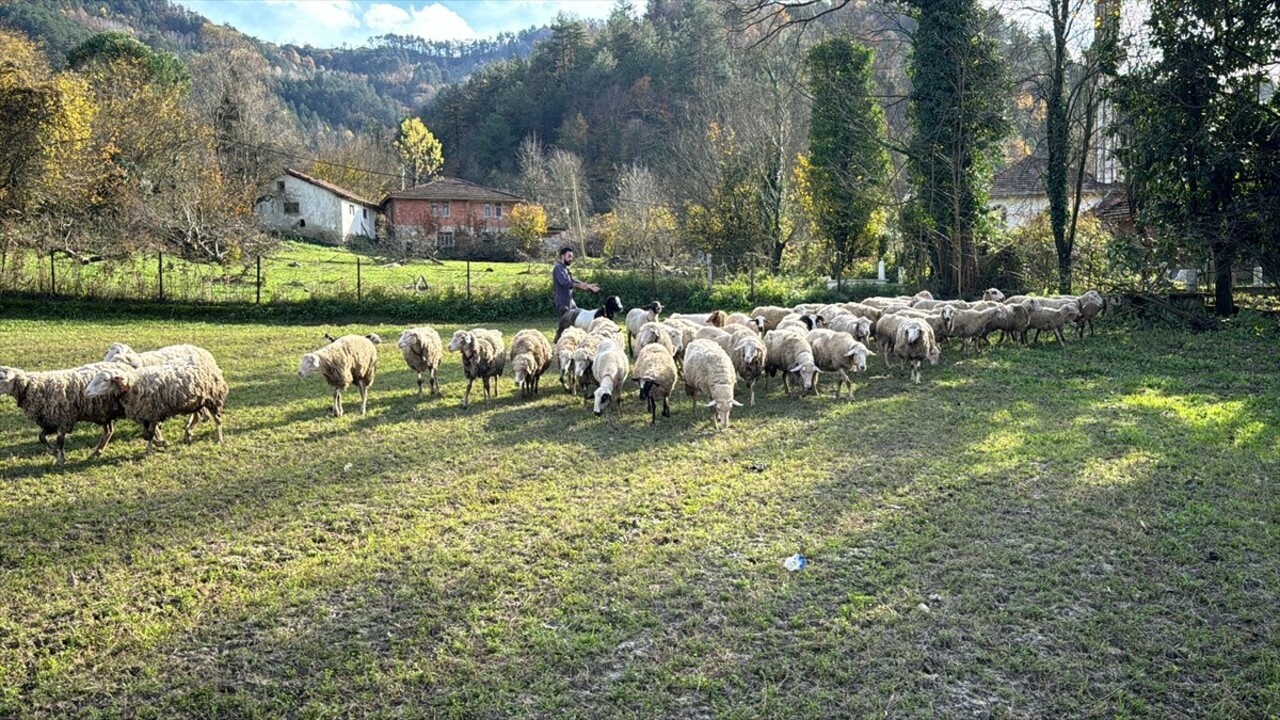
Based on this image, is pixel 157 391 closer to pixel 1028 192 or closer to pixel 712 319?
pixel 712 319

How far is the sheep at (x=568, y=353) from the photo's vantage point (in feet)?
36.7

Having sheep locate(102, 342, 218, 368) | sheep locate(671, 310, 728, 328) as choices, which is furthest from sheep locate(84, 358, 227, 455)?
sheep locate(671, 310, 728, 328)

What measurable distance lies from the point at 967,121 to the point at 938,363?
11980mm

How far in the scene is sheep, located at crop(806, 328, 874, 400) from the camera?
11.0 m

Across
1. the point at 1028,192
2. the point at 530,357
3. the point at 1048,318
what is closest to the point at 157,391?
the point at 530,357

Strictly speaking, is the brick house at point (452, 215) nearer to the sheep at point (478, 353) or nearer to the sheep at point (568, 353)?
the sheep at point (568, 353)

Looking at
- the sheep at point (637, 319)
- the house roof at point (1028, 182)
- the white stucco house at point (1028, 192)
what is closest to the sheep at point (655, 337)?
the sheep at point (637, 319)

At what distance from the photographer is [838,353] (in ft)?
37.0

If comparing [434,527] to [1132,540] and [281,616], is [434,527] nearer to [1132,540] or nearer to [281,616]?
[281,616]

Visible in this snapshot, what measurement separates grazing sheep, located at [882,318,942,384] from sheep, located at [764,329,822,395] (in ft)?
5.59

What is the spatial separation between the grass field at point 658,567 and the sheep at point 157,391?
608 millimetres

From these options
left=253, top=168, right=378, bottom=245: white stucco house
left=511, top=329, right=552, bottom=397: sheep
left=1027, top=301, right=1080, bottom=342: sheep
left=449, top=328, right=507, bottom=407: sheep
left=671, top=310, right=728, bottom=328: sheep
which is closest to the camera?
left=449, top=328, right=507, bottom=407: sheep

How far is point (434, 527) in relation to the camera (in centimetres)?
636

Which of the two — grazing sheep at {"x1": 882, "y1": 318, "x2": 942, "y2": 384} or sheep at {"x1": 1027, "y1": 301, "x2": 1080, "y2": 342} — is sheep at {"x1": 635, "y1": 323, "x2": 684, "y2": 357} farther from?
sheep at {"x1": 1027, "y1": 301, "x2": 1080, "y2": 342}
